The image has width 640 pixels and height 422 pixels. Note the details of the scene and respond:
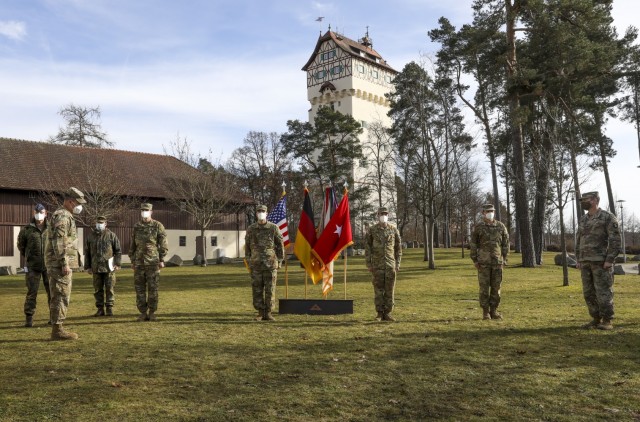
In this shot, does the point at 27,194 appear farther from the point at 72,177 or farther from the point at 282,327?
the point at 282,327

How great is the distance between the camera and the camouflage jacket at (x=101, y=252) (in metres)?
11.9

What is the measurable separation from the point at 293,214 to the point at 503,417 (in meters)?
48.7

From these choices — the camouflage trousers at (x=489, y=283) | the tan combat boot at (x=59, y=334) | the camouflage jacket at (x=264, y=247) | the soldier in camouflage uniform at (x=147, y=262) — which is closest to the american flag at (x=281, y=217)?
the camouflage jacket at (x=264, y=247)

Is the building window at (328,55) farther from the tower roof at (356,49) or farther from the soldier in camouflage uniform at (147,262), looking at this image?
the soldier in camouflage uniform at (147,262)

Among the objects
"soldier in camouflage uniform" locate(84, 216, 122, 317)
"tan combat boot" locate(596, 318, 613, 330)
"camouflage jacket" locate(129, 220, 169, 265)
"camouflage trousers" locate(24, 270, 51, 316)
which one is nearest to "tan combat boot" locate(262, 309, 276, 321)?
"camouflage jacket" locate(129, 220, 169, 265)

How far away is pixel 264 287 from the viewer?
35.5 ft

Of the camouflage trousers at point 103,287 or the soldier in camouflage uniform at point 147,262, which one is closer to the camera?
the soldier in camouflage uniform at point 147,262

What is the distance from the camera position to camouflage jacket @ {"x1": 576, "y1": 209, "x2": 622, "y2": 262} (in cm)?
885

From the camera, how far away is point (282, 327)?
9.88 meters

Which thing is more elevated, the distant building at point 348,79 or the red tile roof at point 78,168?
the distant building at point 348,79

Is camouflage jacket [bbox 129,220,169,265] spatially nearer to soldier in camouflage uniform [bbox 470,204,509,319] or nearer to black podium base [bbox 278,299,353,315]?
black podium base [bbox 278,299,353,315]

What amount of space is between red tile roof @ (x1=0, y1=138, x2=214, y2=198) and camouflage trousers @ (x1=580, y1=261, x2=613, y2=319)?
32.9 m

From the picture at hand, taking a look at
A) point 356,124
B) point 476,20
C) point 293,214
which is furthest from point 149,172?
point 476,20

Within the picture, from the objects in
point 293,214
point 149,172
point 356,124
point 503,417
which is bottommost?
point 503,417
